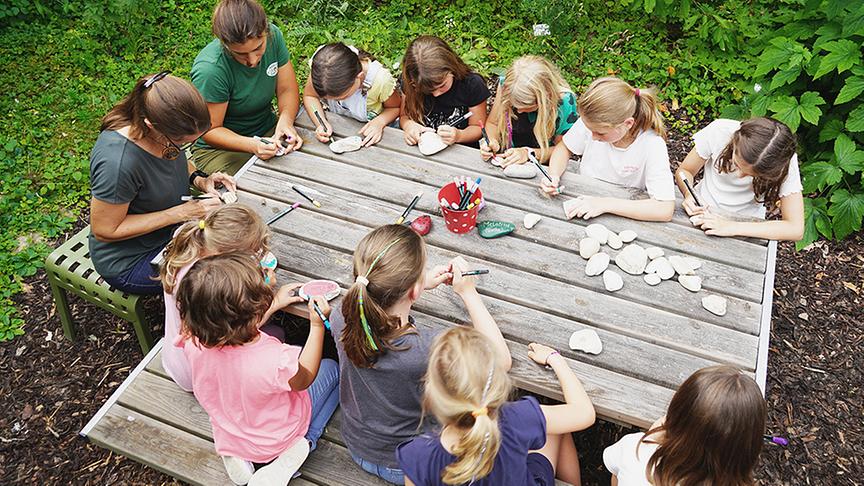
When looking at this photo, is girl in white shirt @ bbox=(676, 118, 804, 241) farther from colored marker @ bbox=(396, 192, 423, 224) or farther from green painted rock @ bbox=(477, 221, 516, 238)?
colored marker @ bbox=(396, 192, 423, 224)

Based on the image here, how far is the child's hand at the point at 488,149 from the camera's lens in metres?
3.07

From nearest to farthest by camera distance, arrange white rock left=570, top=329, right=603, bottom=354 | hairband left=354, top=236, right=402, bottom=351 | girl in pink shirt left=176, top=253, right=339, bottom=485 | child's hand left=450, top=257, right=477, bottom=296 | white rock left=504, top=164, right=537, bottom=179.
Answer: hairband left=354, top=236, right=402, bottom=351 < girl in pink shirt left=176, top=253, right=339, bottom=485 < white rock left=570, top=329, right=603, bottom=354 < child's hand left=450, top=257, right=477, bottom=296 < white rock left=504, top=164, right=537, bottom=179

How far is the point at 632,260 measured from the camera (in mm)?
2545

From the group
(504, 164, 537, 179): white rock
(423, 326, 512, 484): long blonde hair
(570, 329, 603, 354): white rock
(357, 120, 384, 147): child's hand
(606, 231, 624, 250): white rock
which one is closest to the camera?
(423, 326, 512, 484): long blonde hair

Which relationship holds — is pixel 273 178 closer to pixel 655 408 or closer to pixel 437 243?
pixel 437 243

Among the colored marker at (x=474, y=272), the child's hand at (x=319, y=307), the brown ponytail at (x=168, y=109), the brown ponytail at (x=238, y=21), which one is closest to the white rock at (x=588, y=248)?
the colored marker at (x=474, y=272)

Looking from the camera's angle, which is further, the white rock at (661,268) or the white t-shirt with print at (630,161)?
the white t-shirt with print at (630,161)

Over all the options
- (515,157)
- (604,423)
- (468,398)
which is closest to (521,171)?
(515,157)

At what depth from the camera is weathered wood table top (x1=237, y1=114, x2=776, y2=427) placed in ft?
7.35

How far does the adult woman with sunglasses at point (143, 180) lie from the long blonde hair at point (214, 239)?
1.29 ft

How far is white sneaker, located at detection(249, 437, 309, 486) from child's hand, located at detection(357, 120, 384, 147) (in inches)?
57.7

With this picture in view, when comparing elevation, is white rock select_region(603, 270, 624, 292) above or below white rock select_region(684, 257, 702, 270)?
below

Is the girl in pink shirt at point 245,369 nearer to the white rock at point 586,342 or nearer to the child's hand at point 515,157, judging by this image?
the white rock at point 586,342

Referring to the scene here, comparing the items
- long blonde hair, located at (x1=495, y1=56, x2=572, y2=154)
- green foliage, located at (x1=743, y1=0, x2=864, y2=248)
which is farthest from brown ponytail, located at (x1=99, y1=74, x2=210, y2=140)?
green foliage, located at (x1=743, y1=0, x2=864, y2=248)
